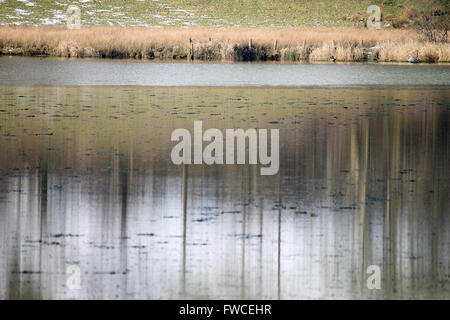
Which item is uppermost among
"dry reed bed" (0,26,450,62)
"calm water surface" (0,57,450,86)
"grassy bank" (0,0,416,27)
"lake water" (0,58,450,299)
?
"grassy bank" (0,0,416,27)

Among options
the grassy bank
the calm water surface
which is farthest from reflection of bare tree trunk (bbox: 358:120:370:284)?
the grassy bank

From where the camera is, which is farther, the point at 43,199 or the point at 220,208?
the point at 43,199

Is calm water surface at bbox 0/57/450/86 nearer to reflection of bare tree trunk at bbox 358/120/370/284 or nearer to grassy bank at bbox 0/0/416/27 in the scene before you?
reflection of bare tree trunk at bbox 358/120/370/284

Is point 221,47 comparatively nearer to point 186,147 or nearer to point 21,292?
point 186,147

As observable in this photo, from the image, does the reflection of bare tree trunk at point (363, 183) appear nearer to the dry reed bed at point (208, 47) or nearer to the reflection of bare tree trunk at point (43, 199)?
the reflection of bare tree trunk at point (43, 199)

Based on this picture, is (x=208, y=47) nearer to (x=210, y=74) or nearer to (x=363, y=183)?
(x=210, y=74)

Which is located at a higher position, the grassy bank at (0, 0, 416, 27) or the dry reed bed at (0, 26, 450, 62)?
the grassy bank at (0, 0, 416, 27)

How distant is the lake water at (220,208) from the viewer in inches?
259

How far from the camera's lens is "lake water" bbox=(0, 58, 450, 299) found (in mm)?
6578

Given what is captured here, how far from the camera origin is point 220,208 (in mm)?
8984

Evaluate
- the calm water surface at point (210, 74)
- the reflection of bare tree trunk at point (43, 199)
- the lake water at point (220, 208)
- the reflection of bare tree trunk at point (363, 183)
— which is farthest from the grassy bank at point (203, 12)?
the reflection of bare tree trunk at point (43, 199)

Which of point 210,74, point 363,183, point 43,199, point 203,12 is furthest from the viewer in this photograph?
point 203,12

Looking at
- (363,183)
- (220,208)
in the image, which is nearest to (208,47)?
(363,183)

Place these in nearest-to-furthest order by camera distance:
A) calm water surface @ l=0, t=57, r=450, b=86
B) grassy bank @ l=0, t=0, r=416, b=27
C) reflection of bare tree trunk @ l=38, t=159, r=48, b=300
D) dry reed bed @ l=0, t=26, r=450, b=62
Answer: reflection of bare tree trunk @ l=38, t=159, r=48, b=300 < calm water surface @ l=0, t=57, r=450, b=86 < dry reed bed @ l=0, t=26, r=450, b=62 < grassy bank @ l=0, t=0, r=416, b=27
